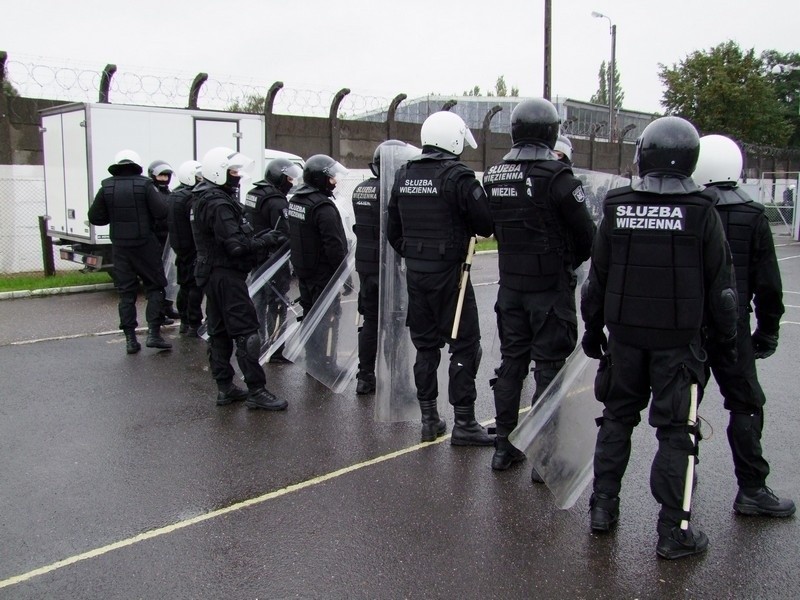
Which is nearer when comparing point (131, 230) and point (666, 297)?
point (666, 297)

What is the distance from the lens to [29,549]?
11.5 ft

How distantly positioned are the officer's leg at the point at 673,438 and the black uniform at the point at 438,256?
154 centimetres

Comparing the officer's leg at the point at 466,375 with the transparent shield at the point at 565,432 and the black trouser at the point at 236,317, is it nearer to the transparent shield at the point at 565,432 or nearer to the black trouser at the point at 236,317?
the transparent shield at the point at 565,432

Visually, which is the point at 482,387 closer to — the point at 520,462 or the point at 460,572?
the point at 520,462

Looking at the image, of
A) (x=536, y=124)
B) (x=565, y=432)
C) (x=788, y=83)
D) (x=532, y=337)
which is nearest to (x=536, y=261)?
(x=532, y=337)

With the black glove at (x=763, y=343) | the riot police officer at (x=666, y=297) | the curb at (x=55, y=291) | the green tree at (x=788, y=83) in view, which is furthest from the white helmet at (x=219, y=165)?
the green tree at (x=788, y=83)

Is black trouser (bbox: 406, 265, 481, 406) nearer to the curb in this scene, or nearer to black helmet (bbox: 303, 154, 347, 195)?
black helmet (bbox: 303, 154, 347, 195)

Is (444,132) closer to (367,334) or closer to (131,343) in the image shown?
(367,334)

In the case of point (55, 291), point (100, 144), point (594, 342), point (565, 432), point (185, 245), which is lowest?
point (55, 291)

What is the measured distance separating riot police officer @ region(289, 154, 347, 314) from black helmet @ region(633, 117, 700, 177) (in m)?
3.18

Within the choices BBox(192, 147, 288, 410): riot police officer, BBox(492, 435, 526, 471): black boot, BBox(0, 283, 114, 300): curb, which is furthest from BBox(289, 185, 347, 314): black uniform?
BBox(0, 283, 114, 300): curb

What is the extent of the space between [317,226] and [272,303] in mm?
1016

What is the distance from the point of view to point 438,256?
4.60 metres

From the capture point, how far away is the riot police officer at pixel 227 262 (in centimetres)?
540
